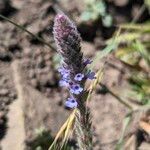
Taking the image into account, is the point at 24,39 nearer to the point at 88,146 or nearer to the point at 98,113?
the point at 98,113

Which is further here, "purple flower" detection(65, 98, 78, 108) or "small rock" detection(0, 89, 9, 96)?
"small rock" detection(0, 89, 9, 96)

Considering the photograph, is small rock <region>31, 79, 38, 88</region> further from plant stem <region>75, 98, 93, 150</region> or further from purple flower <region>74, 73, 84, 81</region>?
purple flower <region>74, 73, 84, 81</region>

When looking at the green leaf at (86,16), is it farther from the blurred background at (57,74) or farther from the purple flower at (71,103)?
the purple flower at (71,103)

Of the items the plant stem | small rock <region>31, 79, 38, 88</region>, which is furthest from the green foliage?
the plant stem

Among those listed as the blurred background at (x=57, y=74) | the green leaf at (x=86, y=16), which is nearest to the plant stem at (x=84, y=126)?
the blurred background at (x=57, y=74)

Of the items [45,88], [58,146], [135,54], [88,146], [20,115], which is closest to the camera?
[88,146]

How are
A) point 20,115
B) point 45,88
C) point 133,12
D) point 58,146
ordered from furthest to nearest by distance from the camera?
A: 1. point 133,12
2. point 45,88
3. point 20,115
4. point 58,146

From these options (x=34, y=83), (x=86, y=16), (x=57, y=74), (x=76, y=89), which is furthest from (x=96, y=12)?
(x=76, y=89)

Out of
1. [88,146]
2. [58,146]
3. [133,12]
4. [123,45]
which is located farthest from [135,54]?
[88,146]

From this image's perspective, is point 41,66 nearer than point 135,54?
Yes
